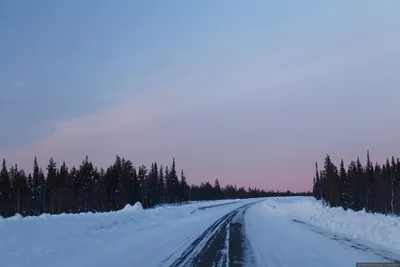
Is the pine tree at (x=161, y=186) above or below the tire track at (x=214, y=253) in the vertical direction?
above

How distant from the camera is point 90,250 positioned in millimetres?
14203

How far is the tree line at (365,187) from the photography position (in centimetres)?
10534

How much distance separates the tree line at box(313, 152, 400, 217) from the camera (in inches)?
4147

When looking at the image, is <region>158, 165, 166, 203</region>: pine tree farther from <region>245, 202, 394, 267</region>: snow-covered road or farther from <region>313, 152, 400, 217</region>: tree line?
<region>245, 202, 394, 267</region>: snow-covered road

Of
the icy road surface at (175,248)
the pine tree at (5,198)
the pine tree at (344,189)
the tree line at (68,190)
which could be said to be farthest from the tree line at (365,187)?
the icy road surface at (175,248)

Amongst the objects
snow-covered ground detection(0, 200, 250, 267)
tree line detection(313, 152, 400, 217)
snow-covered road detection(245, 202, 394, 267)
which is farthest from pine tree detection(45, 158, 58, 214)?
snow-covered road detection(245, 202, 394, 267)

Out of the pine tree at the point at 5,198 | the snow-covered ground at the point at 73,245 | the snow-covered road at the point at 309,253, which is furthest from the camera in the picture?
the pine tree at the point at 5,198

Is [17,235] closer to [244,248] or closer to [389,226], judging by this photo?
[244,248]

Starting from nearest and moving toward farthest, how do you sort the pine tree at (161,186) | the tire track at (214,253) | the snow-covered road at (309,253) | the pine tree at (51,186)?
1. the snow-covered road at (309,253)
2. the tire track at (214,253)
3. the pine tree at (51,186)
4. the pine tree at (161,186)

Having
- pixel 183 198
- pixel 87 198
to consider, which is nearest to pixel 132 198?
pixel 87 198

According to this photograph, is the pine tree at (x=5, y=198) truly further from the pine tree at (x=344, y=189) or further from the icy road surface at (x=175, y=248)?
the pine tree at (x=344, y=189)

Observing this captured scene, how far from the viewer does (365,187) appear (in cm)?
11262

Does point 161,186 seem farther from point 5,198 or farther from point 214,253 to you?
point 214,253

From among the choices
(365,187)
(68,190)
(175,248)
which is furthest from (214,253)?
(365,187)
